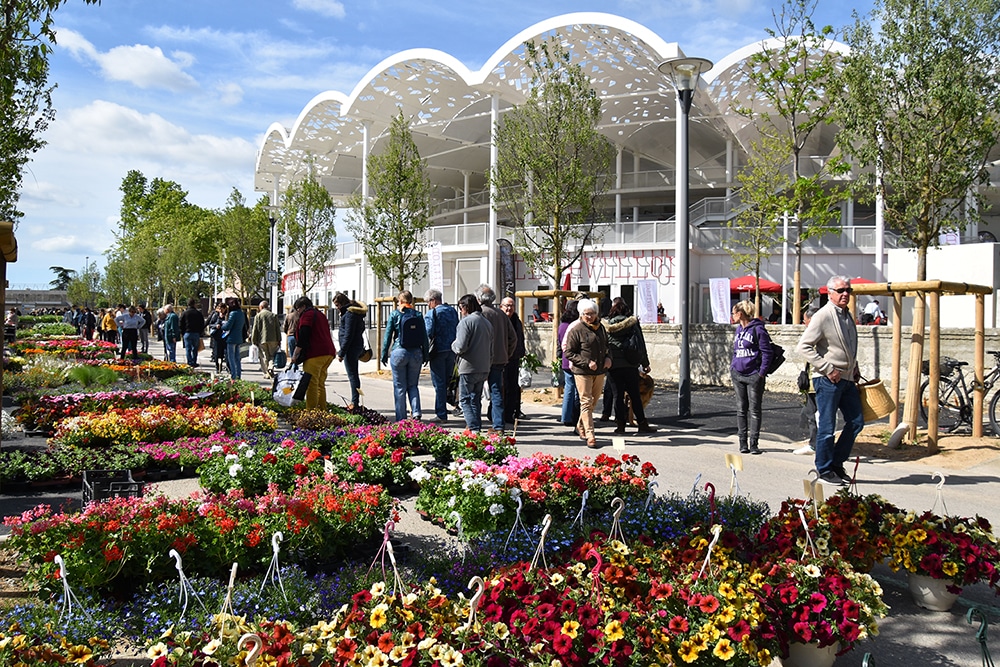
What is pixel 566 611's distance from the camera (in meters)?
3.23

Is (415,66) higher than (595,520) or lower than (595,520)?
higher

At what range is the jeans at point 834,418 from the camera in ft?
24.2

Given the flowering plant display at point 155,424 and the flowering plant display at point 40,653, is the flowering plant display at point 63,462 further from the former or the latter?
the flowering plant display at point 40,653

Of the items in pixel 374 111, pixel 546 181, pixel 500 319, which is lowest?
pixel 500 319

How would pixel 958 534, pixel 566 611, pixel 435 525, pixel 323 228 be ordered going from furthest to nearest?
pixel 323 228
pixel 435 525
pixel 958 534
pixel 566 611

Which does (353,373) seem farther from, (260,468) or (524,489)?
(524,489)

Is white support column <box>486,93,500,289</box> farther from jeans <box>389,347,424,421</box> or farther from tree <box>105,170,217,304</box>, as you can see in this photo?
tree <box>105,170,217,304</box>

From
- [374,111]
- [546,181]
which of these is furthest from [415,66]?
[546,181]

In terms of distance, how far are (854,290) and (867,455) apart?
2003 mm

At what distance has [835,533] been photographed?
4477 millimetres

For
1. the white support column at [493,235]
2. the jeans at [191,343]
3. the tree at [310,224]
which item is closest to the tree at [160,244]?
the tree at [310,224]

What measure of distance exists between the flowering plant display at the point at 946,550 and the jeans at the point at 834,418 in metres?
2.91

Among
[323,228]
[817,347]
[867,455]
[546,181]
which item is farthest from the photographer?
[323,228]

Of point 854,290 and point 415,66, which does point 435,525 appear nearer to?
point 854,290
